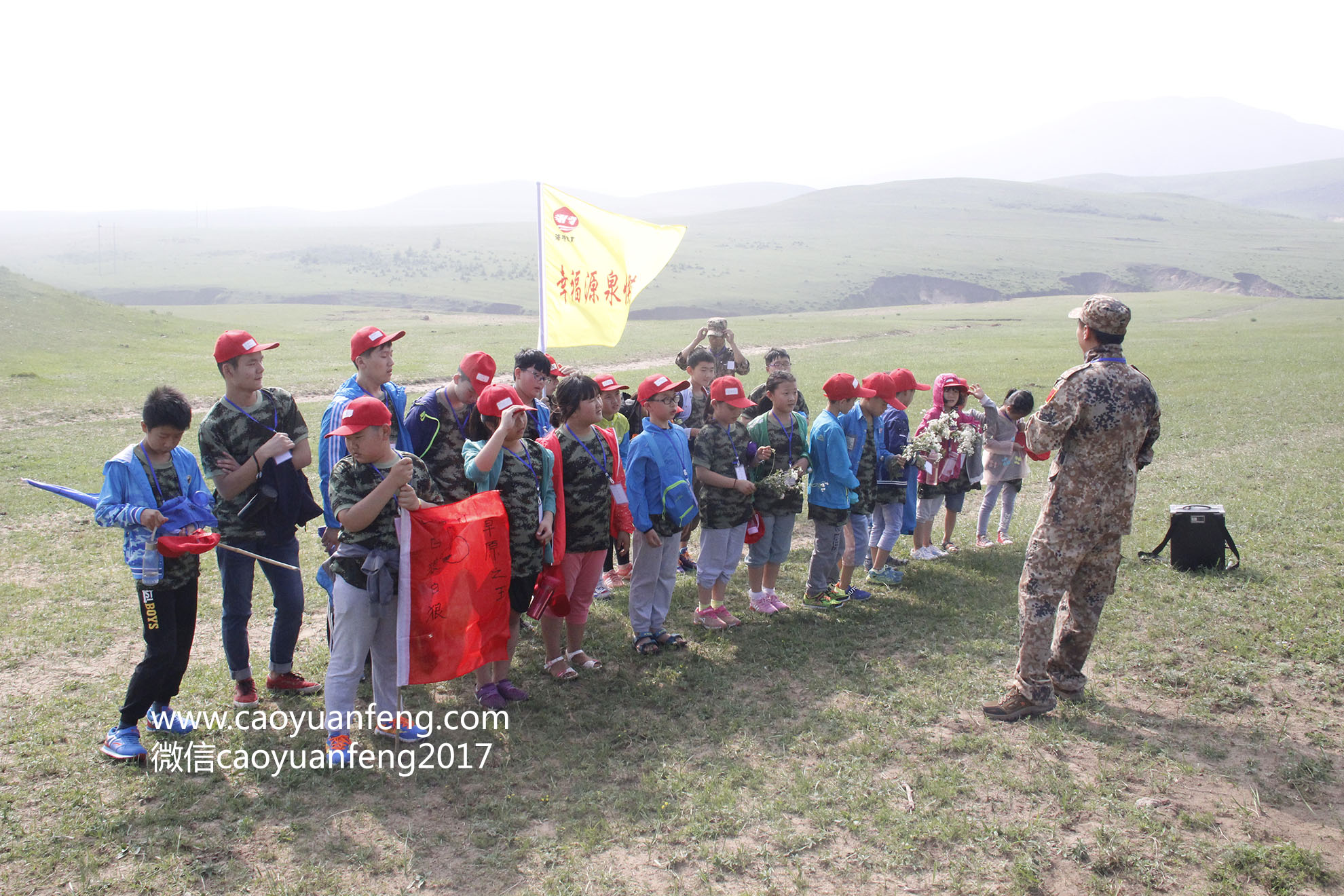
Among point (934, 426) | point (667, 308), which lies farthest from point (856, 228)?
point (934, 426)

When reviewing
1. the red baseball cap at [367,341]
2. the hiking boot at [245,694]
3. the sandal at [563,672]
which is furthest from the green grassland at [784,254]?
the hiking boot at [245,694]

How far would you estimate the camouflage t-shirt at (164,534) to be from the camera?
507 centimetres

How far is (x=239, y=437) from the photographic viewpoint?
5.60 metres

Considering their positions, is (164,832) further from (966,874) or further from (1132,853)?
(1132,853)

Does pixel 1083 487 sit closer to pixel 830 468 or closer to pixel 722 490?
pixel 830 468

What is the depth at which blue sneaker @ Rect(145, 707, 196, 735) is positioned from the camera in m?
5.27

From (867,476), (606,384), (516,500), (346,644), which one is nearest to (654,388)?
(606,384)

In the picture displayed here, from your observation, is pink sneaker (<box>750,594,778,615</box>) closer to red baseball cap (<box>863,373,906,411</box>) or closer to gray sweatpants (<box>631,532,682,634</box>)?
gray sweatpants (<box>631,532,682,634</box>)

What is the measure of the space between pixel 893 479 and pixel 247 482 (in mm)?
5480

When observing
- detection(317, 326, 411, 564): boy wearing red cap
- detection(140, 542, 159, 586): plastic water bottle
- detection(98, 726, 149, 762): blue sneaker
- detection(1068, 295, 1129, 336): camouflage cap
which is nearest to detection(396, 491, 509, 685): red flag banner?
detection(317, 326, 411, 564): boy wearing red cap

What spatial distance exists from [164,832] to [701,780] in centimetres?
273

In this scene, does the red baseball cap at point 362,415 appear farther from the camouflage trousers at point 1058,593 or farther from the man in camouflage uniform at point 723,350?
the man in camouflage uniform at point 723,350

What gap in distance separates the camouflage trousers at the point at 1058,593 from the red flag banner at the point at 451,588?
3324 mm

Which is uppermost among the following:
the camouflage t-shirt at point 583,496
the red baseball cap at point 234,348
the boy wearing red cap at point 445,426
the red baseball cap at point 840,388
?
the red baseball cap at point 234,348
